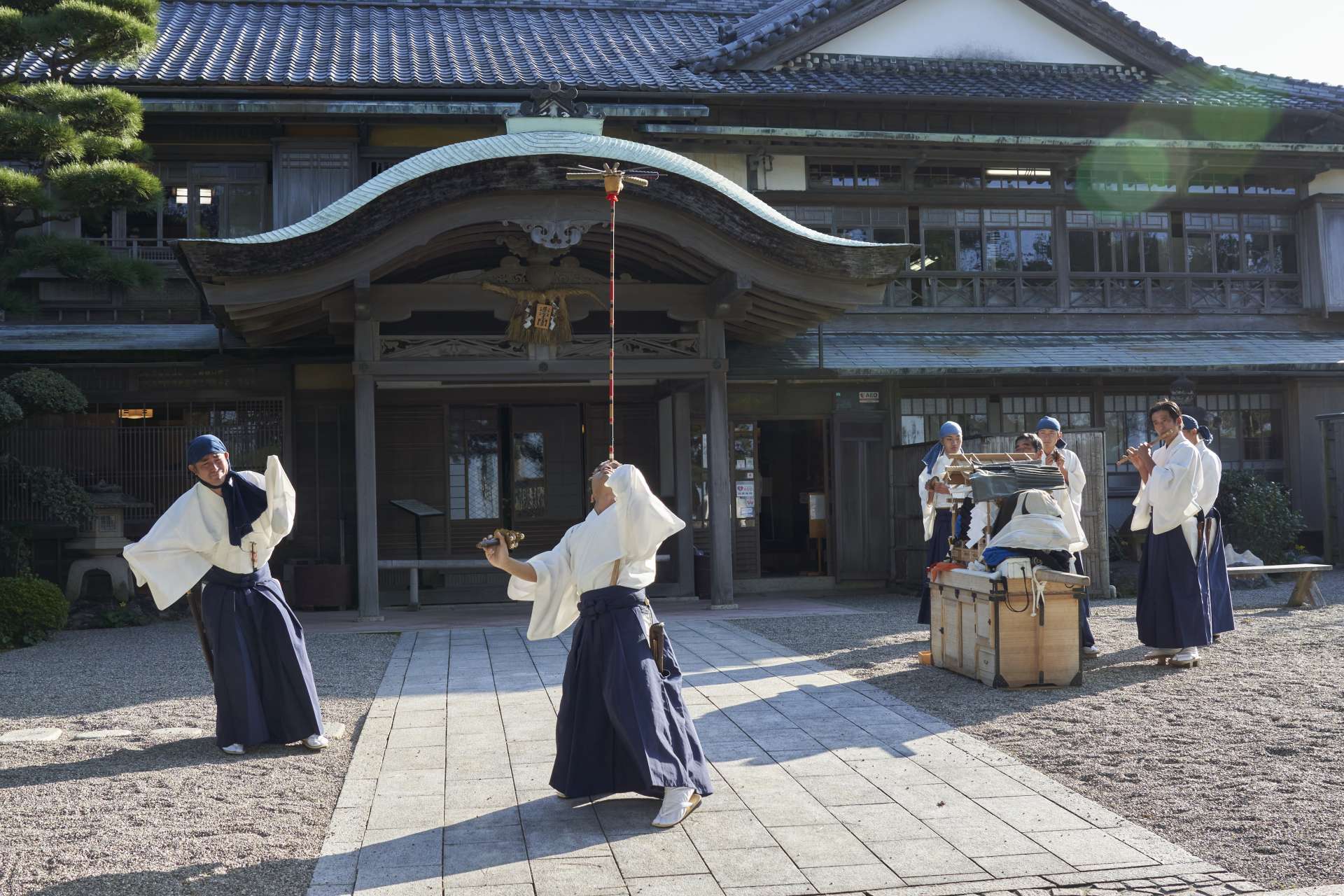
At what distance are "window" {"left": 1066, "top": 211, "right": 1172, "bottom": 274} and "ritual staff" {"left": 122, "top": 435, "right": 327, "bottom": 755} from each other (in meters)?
12.0

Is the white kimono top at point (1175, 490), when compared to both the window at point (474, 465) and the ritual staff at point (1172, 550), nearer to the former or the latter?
Answer: the ritual staff at point (1172, 550)

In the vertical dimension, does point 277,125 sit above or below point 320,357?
above

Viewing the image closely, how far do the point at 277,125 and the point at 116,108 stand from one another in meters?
2.56

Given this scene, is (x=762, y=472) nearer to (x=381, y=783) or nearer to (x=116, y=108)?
(x=116, y=108)

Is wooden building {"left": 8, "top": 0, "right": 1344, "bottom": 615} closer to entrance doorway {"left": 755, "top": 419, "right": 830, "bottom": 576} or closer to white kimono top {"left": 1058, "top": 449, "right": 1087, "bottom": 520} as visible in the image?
entrance doorway {"left": 755, "top": 419, "right": 830, "bottom": 576}

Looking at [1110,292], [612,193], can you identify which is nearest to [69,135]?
[612,193]

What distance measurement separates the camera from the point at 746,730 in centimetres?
642

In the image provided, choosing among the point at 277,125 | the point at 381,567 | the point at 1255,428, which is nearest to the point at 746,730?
the point at 381,567

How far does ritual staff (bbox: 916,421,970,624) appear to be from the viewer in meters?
Answer: 9.41

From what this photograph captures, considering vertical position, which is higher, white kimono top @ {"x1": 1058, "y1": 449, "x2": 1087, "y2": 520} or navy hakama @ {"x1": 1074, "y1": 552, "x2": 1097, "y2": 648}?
white kimono top @ {"x1": 1058, "y1": 449, "x2": 1087, "y2": 520}

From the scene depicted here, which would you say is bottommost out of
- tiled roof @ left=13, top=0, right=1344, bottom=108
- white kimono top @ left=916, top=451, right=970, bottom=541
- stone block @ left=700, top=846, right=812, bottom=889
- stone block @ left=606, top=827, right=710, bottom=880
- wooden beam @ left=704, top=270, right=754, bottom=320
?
stone block @ left=700, top=846, right=812, bottom=889

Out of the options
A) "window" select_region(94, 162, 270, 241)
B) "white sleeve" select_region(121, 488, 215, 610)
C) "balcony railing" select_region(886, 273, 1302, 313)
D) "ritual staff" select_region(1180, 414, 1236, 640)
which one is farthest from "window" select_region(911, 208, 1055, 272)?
"white sleeve" select_region(121, 488, 215, 610)

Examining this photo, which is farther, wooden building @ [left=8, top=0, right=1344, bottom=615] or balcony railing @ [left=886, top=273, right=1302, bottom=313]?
balcony railing @ [left=886, top=273, right=1302, bottom=313]

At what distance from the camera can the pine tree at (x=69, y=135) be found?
10438 millimetres
